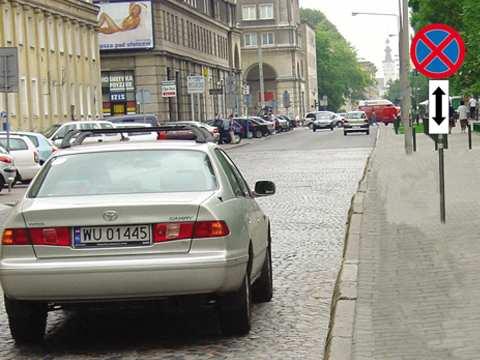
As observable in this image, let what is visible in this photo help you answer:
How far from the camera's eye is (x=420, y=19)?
66188 mm

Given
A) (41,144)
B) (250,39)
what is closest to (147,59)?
(41,144)

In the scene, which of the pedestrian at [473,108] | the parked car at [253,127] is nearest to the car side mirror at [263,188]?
the pedestrian at [473,108]

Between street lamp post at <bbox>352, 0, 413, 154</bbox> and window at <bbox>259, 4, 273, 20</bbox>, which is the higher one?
window at <bbox>259, 4, 273, 20</bbox>

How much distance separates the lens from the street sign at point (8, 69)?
3331 cm

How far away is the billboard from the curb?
7043 centimetres

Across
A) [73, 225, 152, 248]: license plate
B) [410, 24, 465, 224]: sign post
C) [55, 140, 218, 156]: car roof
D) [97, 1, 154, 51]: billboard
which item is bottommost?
[73, 225, 152, 248]: license plate

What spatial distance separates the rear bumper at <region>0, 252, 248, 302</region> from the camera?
8.39 m

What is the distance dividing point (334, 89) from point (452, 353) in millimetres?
188191

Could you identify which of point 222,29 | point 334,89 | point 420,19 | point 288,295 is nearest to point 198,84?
point 420,19

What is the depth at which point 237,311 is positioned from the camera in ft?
29.5

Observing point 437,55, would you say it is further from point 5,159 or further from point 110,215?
point 5,159

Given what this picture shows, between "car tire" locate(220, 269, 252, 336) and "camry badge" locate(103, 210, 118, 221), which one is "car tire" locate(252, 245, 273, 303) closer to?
"car tire" locate(220, 269, 252, 336)

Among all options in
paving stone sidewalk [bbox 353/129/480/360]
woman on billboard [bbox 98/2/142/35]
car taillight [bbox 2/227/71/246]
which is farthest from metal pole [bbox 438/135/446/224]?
woman on billboard [bbox 98/2/142/35]

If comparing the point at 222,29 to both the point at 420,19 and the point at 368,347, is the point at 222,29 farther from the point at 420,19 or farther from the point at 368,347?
the point at 368,347
